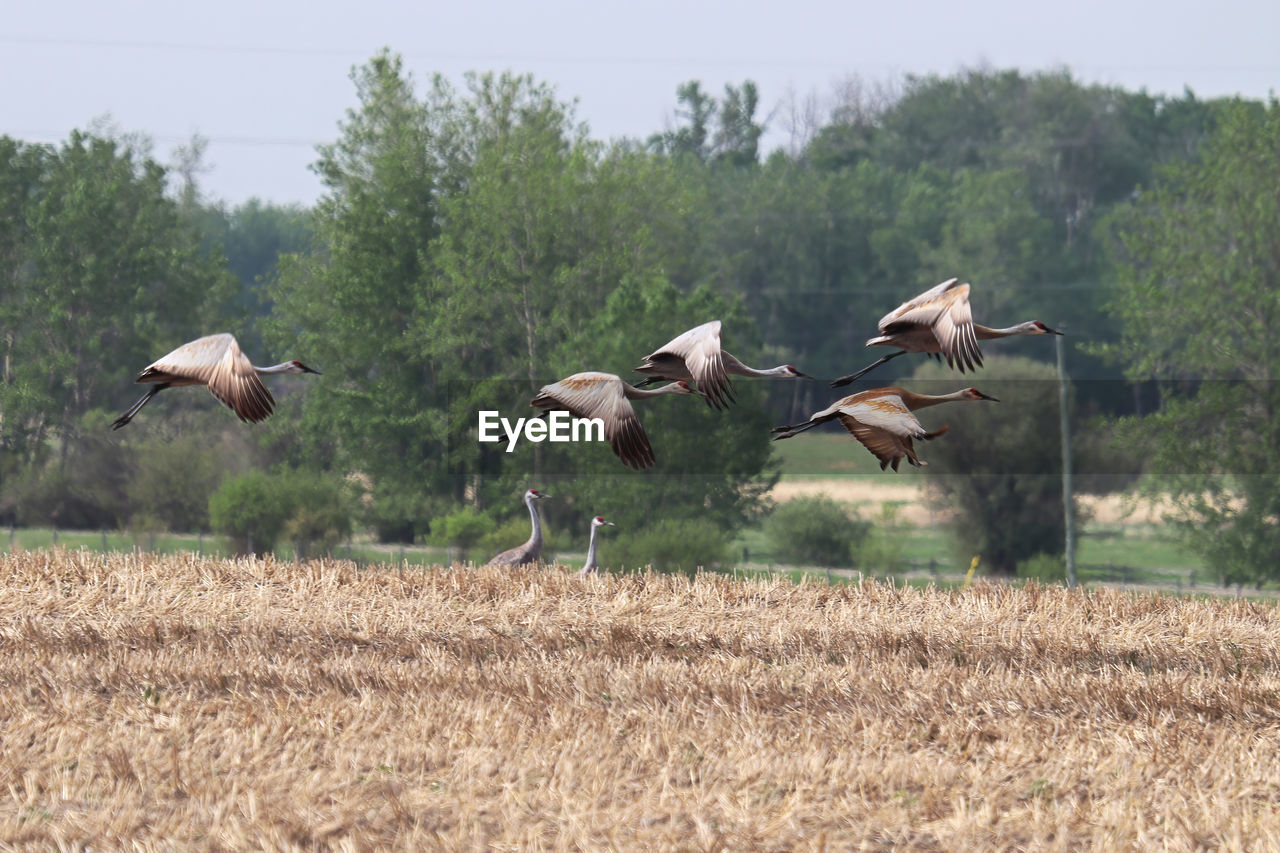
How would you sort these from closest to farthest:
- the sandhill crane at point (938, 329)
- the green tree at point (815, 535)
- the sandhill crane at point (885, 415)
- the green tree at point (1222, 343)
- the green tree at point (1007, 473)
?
the sandhill crane at point (938, 329)
the sandhill crane at point (885, 415)
the green tree at point (1222, 343)
the green tree at point (1007, 473)
the green tree at point (815, 535)

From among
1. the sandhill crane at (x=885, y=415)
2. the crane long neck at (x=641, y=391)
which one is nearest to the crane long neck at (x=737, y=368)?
the sandhill crane at (x=885, y=415)

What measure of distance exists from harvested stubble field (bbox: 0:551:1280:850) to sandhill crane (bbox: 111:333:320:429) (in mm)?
2241

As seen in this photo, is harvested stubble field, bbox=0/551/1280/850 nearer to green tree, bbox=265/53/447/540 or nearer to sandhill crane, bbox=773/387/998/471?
sandhill crane, bbox=773/387/998/471

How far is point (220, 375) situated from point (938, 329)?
455 centimetres

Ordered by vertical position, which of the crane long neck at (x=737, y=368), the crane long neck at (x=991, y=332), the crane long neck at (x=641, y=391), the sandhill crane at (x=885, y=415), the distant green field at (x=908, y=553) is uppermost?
the crane long neck at (x=991, y=332)

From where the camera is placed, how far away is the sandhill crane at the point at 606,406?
9.84m

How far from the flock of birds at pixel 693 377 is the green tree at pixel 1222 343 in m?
43.9

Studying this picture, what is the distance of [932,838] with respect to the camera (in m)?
8.41

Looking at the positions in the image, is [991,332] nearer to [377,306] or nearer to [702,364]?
[702,364]

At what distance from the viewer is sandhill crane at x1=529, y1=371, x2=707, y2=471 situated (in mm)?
9844

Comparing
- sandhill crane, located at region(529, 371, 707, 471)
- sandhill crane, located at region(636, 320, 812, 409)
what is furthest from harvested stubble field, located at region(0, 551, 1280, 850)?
sandhill crane, located at region(636, 320, 812, 409)

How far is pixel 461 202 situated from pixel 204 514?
Answer: 55.1 ft

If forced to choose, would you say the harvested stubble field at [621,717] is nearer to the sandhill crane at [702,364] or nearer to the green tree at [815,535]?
the sandhill crane at [702,364]

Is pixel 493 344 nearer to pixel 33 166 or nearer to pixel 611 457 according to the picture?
pixel 611 457
